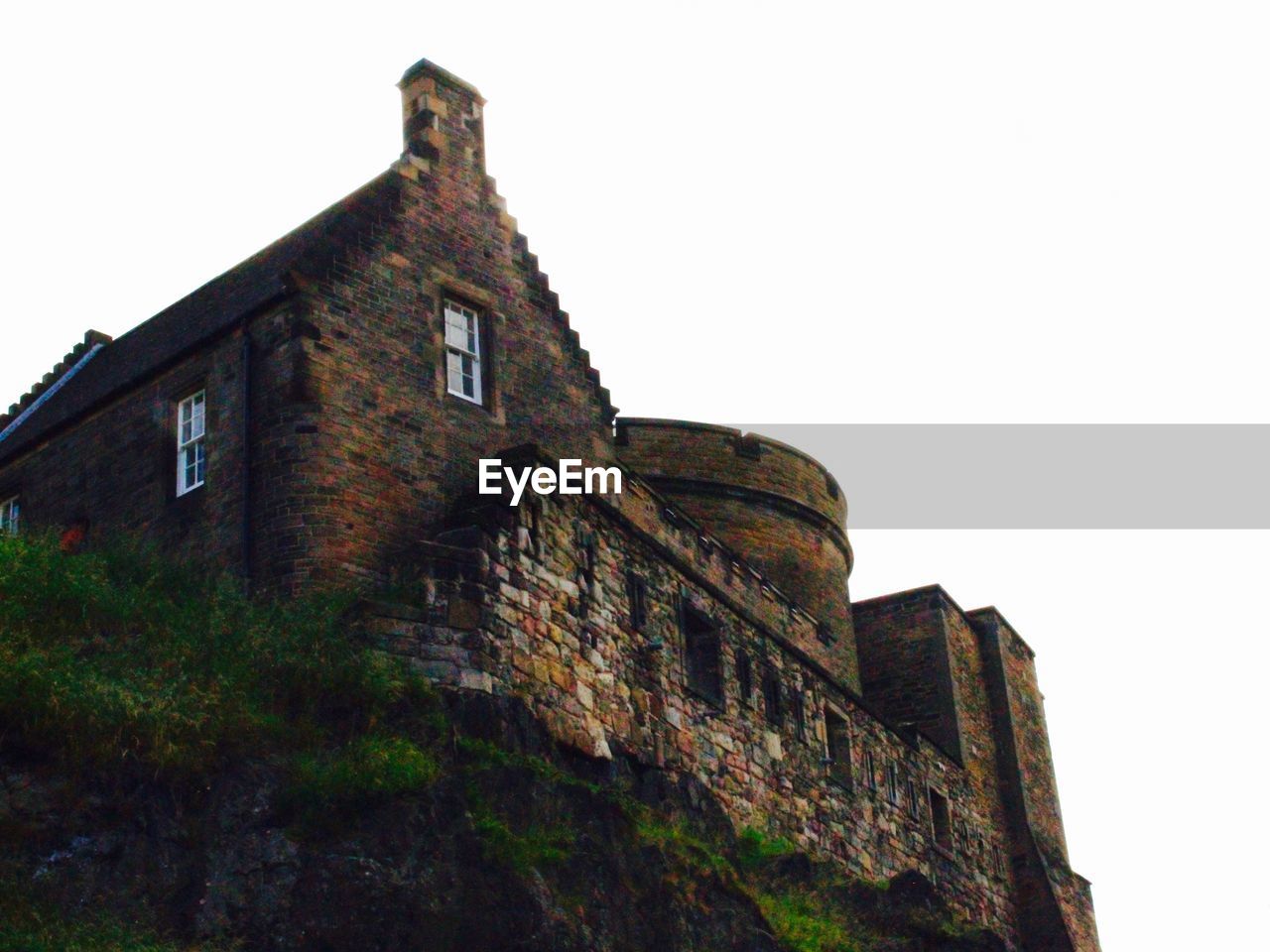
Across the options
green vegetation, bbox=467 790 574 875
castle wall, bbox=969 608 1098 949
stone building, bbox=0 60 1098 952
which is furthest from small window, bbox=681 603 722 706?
castle wall, bbox=969 608 1098 949

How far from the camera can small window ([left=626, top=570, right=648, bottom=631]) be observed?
73.5 feet

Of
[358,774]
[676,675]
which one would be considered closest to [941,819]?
[676,675]

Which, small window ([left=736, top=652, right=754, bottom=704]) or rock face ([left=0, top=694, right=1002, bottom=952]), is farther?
small window ([left=736, top=652, right=754, bottom=704])

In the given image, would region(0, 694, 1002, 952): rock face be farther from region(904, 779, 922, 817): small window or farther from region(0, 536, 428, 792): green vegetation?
region(904, 779, 922, 817): small window

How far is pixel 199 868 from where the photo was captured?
1529 centimetres

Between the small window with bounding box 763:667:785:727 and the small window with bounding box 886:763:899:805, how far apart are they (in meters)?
3.70

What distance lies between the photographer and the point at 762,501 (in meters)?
29.5

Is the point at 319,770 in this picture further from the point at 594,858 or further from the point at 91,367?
the point at 91,367

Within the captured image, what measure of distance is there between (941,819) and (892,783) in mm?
2172

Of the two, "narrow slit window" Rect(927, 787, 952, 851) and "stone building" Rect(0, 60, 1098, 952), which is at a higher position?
"stone building" Rect(0, 60, 1098, 952)

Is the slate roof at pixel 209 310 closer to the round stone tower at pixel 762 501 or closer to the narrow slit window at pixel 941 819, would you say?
the round stone tower at pixel 762 501

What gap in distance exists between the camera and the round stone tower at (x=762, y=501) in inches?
1132

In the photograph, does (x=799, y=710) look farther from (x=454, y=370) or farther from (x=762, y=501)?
(x=454, y=370)

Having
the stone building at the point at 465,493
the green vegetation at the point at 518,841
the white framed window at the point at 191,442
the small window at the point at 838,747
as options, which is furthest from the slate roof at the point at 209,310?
the small window at the point at 838,747
